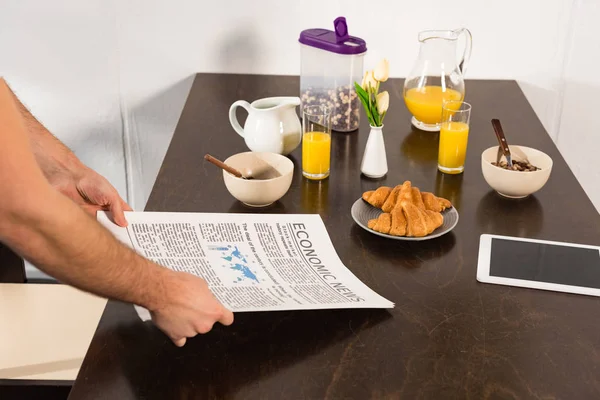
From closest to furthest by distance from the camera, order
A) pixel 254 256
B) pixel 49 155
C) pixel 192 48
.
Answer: pixel 254 256
pixel 49 155
pixel 192 48

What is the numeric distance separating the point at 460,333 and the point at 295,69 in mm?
1289

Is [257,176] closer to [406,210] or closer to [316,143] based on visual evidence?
[316,143]

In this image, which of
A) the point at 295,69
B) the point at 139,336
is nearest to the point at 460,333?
the point at 139,336

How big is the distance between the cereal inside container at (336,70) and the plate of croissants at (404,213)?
1.32 ft

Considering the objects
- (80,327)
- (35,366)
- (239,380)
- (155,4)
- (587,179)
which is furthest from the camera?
(587,179)

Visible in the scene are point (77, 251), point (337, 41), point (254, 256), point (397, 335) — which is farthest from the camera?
point (337, 41)

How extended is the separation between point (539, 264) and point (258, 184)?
529mm

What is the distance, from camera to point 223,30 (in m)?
2.16

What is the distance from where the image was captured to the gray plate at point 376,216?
1316 mm

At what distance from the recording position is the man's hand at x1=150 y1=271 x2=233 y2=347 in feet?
3.32

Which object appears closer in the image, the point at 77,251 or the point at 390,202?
the point at 77,251

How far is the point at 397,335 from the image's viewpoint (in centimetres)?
108

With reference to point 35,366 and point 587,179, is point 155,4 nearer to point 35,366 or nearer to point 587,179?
point 35,366

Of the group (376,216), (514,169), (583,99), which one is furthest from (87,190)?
(583,99)
